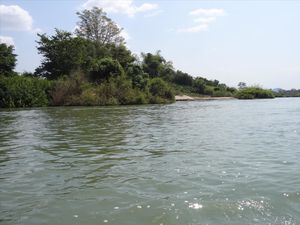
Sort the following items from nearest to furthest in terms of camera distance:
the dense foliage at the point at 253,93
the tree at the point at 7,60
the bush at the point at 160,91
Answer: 1. the bush at the point at 160,91
2. the tree at the point at 7,60
3. the dense foliage at the point at 253,93

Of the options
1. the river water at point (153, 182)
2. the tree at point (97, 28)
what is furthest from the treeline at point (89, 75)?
the river water at point (153, 182)

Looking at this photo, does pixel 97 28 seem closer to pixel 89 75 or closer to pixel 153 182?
pixel 89 75

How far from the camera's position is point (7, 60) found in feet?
150

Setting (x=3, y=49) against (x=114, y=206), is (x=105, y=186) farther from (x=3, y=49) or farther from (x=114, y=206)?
(x=3, y=49)

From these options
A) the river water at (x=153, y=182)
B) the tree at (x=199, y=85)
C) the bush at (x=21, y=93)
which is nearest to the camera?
the river water at (x=153, y=182)

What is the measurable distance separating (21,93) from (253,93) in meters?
36.6

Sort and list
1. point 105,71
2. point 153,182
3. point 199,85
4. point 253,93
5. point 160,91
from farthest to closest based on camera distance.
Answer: point 199,85, point 253,93, point 160,91, point 105,71, point 153,182

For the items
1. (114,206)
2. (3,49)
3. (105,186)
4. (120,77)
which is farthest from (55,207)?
(3,49)

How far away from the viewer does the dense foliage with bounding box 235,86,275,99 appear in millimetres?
57775

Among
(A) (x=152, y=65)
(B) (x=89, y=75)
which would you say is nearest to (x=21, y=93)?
(B) (x=89, y=75)

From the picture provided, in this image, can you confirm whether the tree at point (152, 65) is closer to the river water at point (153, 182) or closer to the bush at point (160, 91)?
the bush at point (160, 91)

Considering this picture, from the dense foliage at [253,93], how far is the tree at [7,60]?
32.5 metres

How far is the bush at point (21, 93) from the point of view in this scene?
3409cm

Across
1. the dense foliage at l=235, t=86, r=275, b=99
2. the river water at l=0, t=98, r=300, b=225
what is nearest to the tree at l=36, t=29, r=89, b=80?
the dense foliage at l=235, t=86, r=275, b=99
